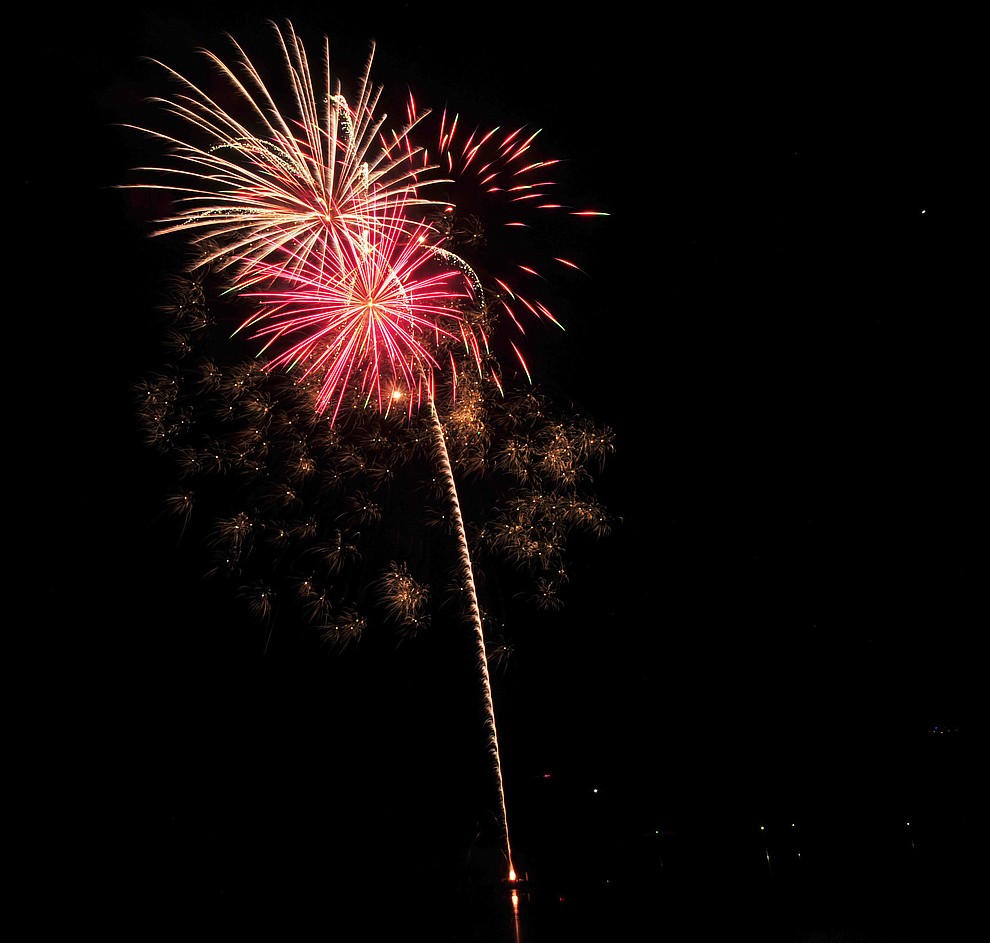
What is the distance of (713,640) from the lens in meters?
11.8

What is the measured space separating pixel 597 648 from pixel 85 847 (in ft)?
25.5

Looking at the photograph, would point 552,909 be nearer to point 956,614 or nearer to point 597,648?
point 597,648

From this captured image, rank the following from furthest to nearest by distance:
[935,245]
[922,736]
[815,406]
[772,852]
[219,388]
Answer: [815,406] < [935,245] < [922,736] < [219,388] < [772,852]

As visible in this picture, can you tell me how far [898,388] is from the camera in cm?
1149

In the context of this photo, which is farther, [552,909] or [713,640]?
[713,640]

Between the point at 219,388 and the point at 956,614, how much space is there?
39.2ft

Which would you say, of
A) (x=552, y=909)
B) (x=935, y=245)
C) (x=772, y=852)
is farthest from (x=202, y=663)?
(x=935, y=245)

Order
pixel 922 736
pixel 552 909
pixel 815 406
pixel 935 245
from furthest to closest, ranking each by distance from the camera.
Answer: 1. pixel 815 406
2. pixel 935 245
3. pixel 922 736
4. pixel 552 909

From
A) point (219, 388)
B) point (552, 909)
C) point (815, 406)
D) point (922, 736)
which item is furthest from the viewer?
point (815, 406)

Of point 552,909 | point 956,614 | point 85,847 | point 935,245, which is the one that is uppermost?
point 935,245

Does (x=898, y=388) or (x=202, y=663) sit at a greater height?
(x=898, y=388)

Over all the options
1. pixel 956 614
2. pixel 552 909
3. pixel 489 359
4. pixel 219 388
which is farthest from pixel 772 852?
pixel 219 388

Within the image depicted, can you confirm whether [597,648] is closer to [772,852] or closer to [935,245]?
[772,852]

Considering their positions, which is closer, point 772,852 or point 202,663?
point 772,852
